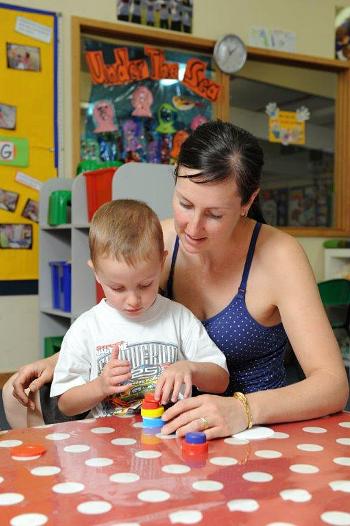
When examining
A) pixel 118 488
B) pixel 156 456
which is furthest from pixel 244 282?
pixel 118 488

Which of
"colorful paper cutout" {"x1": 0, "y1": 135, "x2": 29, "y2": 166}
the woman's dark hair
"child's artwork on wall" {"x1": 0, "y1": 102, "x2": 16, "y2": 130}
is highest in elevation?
"child's artwork on wall" {"x1": 0, "y1": 102, "x2": 16, "y2": 130}

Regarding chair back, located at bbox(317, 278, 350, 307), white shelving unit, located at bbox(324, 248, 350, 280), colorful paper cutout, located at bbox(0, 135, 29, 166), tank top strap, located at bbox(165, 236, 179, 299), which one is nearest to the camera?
tank top strap, located at bbox(165, 236, 179, 299)

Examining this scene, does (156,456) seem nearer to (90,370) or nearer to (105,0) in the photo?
(90,370)

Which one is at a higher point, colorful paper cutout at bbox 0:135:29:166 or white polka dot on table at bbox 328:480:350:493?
colorful paper cutout at bbox 0:135:29:166

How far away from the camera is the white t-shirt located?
1.21 meters

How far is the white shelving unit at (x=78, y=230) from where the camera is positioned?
290 centimetres

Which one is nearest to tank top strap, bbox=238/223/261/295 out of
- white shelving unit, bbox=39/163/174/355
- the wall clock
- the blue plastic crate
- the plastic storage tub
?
white shelving unit, bbox=39/163/174/355

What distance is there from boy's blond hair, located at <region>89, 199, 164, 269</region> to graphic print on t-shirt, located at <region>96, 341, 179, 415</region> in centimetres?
17

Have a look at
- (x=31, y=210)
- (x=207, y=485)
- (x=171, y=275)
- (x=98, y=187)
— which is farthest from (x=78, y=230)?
(x=207, y=485)

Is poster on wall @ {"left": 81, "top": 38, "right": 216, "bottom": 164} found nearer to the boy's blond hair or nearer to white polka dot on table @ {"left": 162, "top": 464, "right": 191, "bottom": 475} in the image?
the boy's blond hair

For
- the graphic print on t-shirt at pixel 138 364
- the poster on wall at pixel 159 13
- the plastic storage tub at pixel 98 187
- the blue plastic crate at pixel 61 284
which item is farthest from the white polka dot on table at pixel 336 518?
the poster on wall at pixel 159 13

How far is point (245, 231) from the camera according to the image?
1477mm

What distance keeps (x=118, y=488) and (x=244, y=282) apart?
75 cm

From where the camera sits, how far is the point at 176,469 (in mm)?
814
